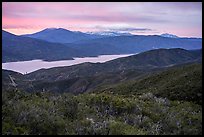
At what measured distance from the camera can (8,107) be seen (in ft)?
34.1

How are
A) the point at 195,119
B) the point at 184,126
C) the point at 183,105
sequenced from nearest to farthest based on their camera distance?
the point at 184,126
the point at 195,119
the point at 183,105

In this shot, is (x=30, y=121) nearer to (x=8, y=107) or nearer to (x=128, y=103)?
(x=8, y=107)

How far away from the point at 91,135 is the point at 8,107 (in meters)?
3.19

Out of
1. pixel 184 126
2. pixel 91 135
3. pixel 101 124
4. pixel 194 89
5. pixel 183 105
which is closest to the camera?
pixel 91 135

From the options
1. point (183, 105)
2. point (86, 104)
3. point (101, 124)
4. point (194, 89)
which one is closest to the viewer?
point (101, 124)

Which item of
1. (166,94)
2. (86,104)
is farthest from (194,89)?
(86,104)

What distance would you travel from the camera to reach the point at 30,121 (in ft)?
31.7

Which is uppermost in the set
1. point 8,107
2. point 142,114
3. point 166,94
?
point 8,107

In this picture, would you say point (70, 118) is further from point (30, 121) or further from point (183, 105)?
point (183, 105)

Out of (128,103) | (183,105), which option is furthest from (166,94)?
(128,103)

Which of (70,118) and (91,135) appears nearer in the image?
(91,135)

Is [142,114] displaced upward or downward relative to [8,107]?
downward

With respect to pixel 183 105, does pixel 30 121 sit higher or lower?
higher

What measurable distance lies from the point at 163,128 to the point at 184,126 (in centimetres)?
85
